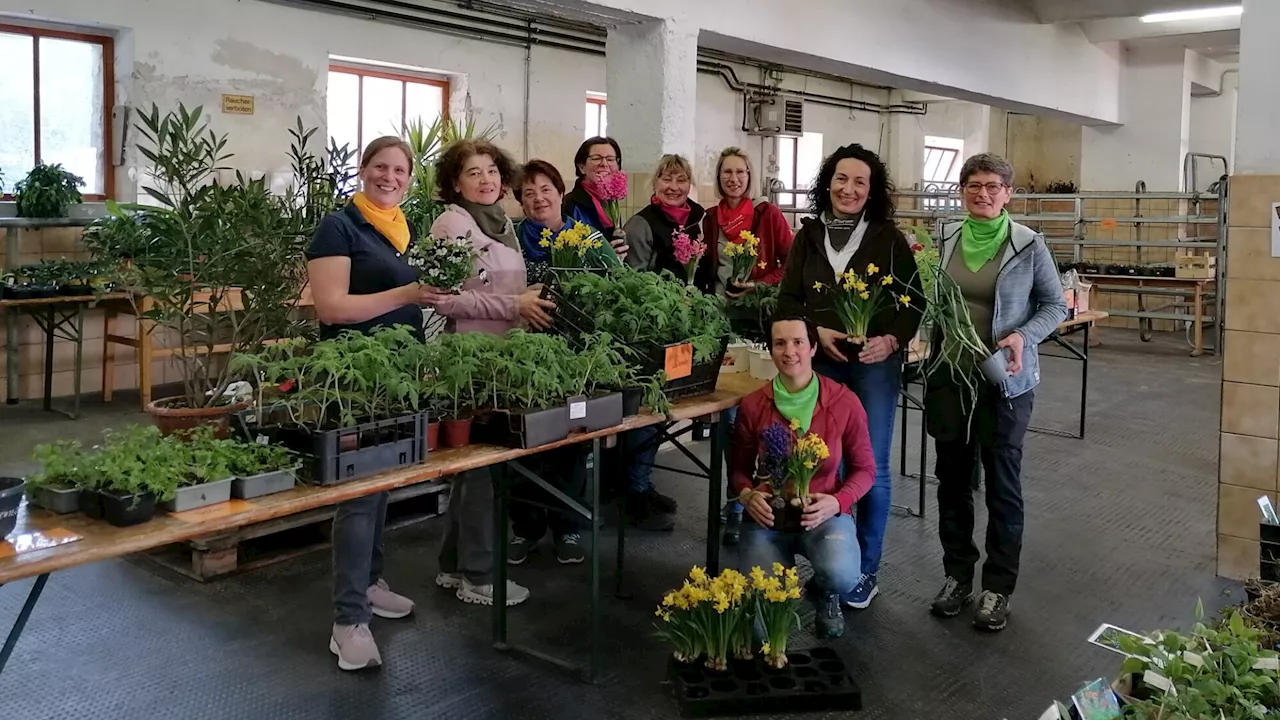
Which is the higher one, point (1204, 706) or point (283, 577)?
point (1204, 706)

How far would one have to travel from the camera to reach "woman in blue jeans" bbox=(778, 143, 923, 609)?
3248 mm

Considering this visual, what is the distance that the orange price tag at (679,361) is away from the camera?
304 centimetres

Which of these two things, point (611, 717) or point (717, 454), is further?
point (717, 454)

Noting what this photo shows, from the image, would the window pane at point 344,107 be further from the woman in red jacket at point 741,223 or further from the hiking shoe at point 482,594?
the hiking shoe at point 482,594

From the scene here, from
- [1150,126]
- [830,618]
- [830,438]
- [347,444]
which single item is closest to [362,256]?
[347,444]

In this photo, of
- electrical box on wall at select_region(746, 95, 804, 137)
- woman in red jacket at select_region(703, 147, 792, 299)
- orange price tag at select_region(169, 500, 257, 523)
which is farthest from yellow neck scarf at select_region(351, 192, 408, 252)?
electrical box on wall at select_region(746, 95, 804, 137)

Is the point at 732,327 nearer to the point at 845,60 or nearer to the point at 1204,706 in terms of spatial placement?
the point at 1204,706

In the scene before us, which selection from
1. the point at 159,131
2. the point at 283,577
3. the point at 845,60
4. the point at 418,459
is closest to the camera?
the point at 418,459

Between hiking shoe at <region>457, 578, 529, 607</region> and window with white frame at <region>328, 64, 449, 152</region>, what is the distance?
204 inches

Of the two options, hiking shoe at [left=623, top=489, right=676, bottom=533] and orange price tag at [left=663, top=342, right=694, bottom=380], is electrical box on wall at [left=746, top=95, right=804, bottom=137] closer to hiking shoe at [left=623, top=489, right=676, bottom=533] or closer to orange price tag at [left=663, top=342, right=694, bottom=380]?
hiking shoe at [left=623, top=489, right=676, bottom=533]

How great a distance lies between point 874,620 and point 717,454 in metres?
0.74

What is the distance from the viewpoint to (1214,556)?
4.02 meters

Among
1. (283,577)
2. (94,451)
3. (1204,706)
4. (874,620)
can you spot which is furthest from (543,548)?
(1204,706)

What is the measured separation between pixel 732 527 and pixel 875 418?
40.6 inches
